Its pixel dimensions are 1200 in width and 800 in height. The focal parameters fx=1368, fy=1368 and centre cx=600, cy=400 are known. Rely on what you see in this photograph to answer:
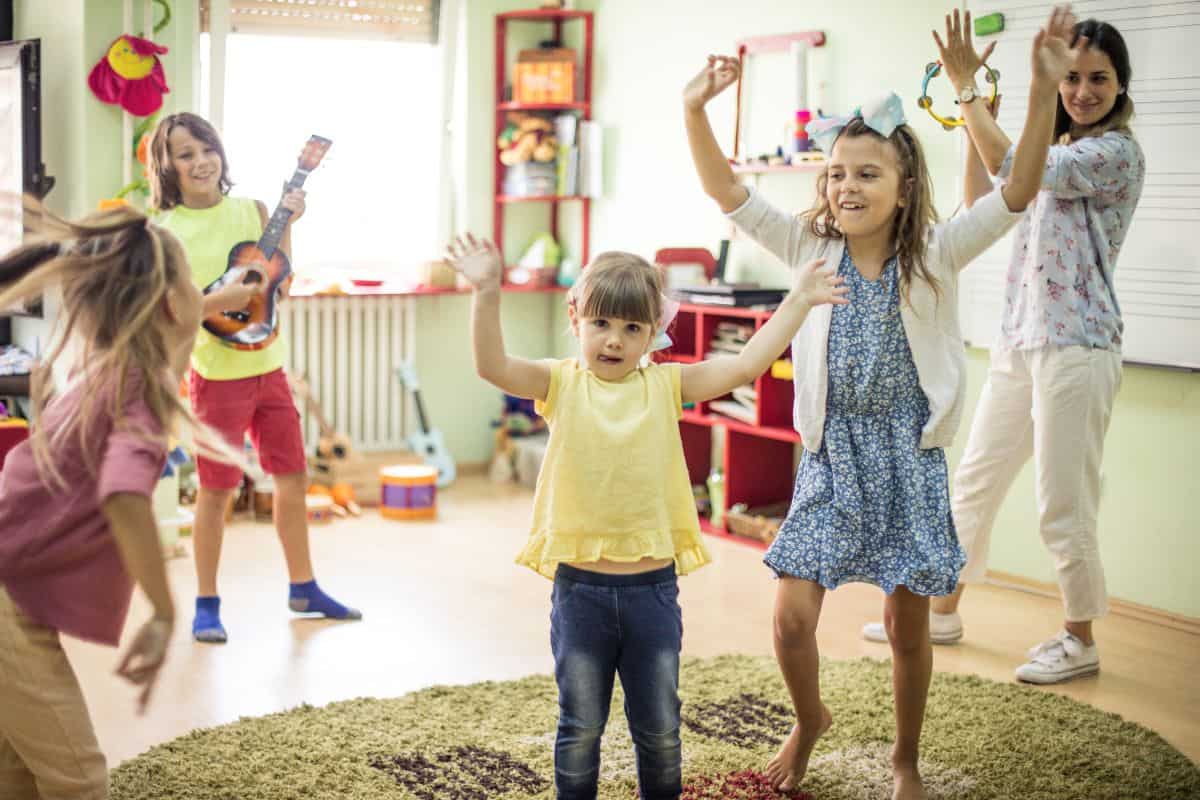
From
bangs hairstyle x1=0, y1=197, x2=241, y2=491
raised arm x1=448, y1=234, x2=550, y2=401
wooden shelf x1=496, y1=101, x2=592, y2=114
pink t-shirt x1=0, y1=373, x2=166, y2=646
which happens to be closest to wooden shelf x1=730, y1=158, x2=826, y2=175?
wooden shelf x1=496, y1=101, x2=592, y2=114

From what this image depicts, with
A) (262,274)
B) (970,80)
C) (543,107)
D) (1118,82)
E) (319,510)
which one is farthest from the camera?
(543,107)

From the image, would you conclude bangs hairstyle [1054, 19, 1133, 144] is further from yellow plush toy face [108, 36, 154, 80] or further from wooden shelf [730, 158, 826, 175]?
yellow plush toy face [108, 36, 154, 80]

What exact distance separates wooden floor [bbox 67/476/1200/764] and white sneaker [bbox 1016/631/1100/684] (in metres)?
0.03

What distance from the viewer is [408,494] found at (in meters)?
5.16

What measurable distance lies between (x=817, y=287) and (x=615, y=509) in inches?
18.3

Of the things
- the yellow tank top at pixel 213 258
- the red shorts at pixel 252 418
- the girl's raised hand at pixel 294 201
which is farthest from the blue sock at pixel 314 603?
the girl's raised hand at pixel 294 201

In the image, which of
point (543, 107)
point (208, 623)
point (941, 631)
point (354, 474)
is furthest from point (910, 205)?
point (543, 107)

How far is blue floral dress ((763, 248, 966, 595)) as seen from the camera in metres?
2.35

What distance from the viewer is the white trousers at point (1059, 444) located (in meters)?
3.18

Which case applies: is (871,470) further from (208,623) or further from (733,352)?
(733,352)

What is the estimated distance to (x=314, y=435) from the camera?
5570mm

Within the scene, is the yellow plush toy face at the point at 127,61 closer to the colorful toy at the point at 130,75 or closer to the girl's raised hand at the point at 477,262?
the colorful toy at the point at 130,75

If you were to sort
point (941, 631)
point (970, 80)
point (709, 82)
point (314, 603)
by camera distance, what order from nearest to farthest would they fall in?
point (709, 82) → point (970, 80) → point (941, 631) → point (314, 603)

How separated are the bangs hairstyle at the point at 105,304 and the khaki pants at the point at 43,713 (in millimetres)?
210
